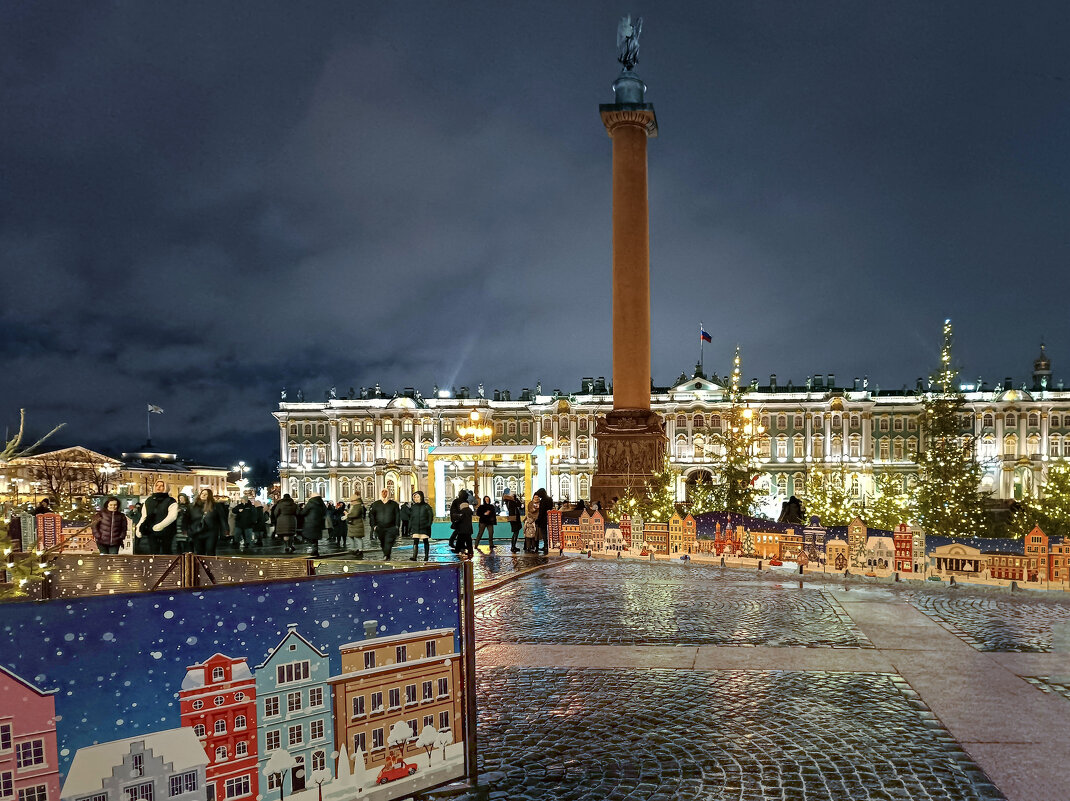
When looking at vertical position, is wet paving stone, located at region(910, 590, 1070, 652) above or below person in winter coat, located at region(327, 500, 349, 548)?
above

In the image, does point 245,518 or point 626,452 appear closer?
point 245,518

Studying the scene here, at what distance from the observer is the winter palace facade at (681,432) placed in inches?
2987

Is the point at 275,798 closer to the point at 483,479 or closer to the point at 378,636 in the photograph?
the point at 378,636

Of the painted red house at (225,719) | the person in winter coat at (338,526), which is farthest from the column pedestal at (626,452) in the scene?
the painted red house at (225,719)

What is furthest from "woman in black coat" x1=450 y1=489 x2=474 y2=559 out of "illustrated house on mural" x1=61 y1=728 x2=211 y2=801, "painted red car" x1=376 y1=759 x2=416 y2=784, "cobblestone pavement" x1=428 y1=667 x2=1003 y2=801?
"illustrated house on mural" x1=61 y1=728 x2=211 y2=801

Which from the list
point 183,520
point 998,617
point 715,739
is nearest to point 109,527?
point 183,520

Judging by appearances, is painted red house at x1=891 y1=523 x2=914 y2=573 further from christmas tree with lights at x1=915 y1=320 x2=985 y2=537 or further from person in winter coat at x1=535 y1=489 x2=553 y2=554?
person in winter coat at x1=535 y1=489 x2=553 y2=554

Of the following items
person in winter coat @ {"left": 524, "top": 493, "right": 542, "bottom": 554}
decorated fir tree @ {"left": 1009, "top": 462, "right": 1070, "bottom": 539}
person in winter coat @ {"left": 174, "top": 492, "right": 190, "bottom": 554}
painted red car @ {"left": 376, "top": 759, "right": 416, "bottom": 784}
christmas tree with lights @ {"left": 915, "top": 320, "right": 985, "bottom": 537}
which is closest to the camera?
painted red car @ {"left": 376, "top": 759, "right": 416, "bottom": 784}

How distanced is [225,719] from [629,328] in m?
21.8

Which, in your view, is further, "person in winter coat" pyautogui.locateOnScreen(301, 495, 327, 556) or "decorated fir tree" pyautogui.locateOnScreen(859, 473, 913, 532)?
"person in winter coat" pyautogui.locateOnScreen(301, 495, 327, 556)

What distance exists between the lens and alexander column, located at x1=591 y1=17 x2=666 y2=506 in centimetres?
2388

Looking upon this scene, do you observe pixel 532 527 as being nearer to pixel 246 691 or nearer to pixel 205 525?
pixel 205 525

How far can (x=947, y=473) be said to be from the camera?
19.2 metres

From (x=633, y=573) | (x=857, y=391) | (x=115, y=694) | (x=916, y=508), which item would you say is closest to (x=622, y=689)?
(x=115, y=694)
